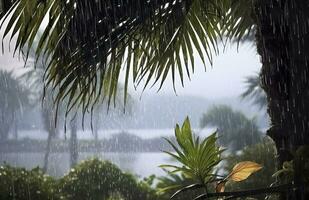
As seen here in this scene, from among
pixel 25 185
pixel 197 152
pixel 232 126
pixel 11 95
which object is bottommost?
pixel 25 185

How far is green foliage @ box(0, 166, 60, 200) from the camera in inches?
267

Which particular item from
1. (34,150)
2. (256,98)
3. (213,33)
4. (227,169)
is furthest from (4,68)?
(213,33)

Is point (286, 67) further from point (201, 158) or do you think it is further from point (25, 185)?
point (25, 185)

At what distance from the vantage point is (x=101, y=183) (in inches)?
363

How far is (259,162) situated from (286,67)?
7151 mm

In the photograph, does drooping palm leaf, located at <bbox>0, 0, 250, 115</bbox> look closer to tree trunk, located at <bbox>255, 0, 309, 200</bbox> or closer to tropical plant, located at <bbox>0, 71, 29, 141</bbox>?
tree trunk, located at <bbox>255, 0, 309, 200</bbox>

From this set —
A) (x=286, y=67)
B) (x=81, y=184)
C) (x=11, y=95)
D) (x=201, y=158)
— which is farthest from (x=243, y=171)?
(x=11, y=95)

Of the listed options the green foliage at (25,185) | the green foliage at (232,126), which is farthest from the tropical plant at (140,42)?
the green foliage at (232,126)

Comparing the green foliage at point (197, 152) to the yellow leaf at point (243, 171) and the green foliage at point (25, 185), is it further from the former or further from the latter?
the green foliage at point (25, 185)

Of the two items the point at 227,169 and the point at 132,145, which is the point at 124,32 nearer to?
the point at 227,169

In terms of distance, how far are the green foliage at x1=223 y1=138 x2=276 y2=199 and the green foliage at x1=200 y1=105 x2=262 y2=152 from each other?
25892 millimetres

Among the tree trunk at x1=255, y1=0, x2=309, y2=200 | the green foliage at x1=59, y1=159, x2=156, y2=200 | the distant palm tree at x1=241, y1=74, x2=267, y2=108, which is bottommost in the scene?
the green foliage at x1=59, y1=159, x2=156, y2=200

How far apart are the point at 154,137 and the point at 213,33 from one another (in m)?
67.7

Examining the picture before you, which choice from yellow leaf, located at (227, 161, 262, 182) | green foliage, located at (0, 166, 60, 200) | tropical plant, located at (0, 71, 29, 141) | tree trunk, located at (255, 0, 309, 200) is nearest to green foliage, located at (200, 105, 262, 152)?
tropical plant, located at (0, 71, 29, 141)
